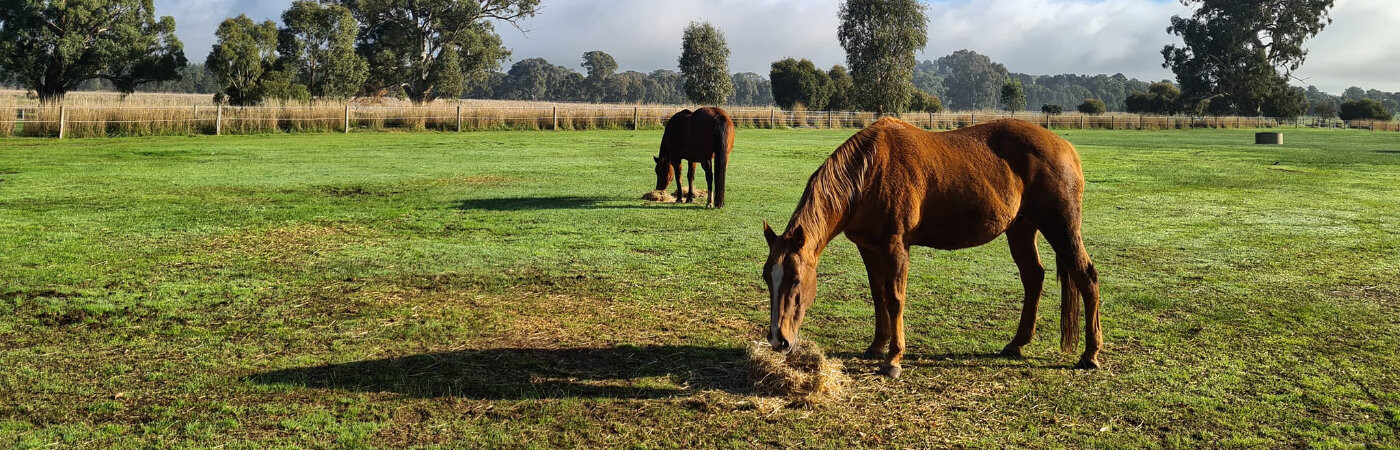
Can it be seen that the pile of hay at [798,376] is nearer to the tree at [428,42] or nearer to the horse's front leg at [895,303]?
the horse's front leg at [895,303]

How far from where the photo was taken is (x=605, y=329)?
20.0 feet

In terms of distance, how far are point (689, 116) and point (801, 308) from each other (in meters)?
9.22

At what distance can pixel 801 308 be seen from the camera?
172 inches

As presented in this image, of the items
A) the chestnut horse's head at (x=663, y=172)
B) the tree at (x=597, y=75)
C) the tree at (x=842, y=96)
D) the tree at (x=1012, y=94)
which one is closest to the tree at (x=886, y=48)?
the tree at (x=842, y=96)

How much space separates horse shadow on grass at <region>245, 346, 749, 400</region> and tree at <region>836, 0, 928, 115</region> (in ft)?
177

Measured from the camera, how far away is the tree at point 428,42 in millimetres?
53750

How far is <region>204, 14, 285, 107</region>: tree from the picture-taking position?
35.4 meters

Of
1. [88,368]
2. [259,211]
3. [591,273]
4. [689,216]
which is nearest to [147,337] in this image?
[88,368]

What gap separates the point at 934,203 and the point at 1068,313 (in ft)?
4.02

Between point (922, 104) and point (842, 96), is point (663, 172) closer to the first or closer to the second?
point (842, 96)

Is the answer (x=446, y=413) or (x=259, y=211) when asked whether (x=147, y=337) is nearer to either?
(x=446, y=413)

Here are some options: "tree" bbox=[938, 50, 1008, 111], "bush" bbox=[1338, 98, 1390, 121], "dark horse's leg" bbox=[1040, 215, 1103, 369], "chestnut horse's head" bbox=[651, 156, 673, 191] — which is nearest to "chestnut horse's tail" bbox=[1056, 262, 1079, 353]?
"dark horse's leg" bbox=[1040, 215, 1103, 369]

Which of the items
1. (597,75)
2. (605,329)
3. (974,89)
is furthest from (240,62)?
(974,89)

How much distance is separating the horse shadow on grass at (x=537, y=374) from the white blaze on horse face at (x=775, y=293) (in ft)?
2.14
